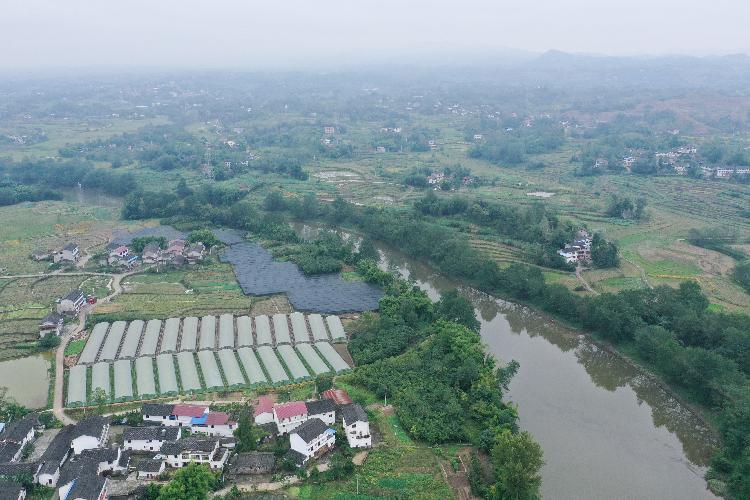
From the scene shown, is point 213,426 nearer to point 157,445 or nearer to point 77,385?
point 157,445

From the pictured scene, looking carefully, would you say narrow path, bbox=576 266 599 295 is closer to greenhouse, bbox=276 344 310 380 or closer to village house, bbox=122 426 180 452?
greenhouse, bbox=276 344 310 380

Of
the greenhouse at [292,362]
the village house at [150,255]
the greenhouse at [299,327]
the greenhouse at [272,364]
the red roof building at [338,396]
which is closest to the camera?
the red roof building at [338,396]

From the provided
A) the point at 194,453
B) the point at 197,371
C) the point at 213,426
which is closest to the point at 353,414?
the point at 213,426

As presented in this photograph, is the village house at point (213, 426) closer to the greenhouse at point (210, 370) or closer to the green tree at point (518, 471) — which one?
the greenhouse at point (210, 370)

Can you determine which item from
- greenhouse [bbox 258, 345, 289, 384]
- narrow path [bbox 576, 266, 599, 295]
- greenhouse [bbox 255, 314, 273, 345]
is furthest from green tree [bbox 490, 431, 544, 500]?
narrow path [bbox 576, 266, 599, 295]

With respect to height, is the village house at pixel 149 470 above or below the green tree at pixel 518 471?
below

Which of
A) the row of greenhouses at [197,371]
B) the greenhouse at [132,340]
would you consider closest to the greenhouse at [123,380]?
the row of greenhouses at [197,371]
